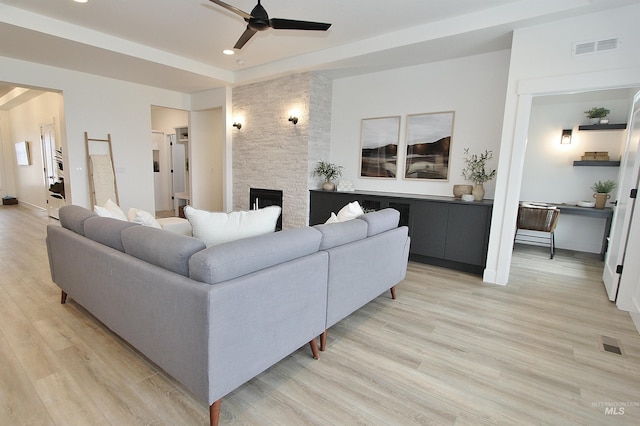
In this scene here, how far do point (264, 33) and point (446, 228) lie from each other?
343 centimetres

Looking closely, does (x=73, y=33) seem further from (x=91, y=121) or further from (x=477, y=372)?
(x=477, y=372)

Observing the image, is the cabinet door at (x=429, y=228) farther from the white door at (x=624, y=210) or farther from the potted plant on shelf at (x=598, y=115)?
the potted plant on shelf at (x=598, y=115)

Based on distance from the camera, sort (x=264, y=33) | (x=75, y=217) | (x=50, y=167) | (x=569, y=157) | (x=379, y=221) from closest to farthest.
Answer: (x=75, y=217)
(x=379, y=221)
(x=264, y=33)
(x=569, y=157)
(x=50, y=167)

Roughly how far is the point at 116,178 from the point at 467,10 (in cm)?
613

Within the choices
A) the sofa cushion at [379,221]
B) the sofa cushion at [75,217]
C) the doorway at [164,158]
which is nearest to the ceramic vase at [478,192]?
the sofa cushion at [379,221]

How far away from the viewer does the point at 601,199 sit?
456 centimetres

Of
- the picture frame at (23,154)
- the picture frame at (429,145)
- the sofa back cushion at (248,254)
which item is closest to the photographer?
the sofa back cushion at (248,254)

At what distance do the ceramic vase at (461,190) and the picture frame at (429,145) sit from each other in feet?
1.16

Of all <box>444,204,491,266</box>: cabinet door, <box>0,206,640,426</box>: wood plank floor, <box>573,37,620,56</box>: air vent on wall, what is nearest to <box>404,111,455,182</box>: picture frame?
<box>444,204,491,266</box>: cabinet door

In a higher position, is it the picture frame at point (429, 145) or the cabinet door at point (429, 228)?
the picture frame at point (429, 145)

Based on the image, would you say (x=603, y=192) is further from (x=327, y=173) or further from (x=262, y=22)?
(x=262, y=22)

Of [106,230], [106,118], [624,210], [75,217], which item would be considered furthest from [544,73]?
[106,118]

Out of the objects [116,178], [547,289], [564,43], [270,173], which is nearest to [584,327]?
[547,289]

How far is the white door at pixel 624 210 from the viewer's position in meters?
3.05
